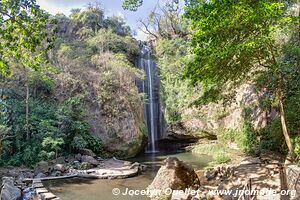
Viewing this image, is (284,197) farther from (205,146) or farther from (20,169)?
(205,146)

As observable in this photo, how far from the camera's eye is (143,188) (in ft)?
28.1

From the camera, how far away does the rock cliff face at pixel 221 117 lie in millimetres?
13555

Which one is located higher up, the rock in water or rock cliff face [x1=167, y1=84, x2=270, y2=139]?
rock cliff face [x1=167, y1=84, x2=270, y2=139]

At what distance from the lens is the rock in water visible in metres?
6.97

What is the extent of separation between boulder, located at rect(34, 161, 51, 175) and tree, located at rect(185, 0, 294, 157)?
7060mm

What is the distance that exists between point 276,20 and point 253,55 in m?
0.95

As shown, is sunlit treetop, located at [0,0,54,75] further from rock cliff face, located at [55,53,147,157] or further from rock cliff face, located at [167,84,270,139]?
rock cliff face, located at [55,53,147,157]

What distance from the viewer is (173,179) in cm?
705

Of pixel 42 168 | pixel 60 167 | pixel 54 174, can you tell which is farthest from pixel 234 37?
pixel 42 168

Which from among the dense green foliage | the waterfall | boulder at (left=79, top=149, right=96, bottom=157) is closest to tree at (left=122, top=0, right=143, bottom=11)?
the dense green foliage

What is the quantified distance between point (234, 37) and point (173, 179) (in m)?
3.81

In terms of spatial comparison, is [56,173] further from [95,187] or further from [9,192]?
[9,192]

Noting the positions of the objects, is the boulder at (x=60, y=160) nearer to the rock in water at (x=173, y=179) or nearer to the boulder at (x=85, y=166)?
the boulder at (x=85, y=166)

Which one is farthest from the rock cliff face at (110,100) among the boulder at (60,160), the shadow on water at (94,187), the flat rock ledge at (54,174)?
the shadow on water at (94,187)
